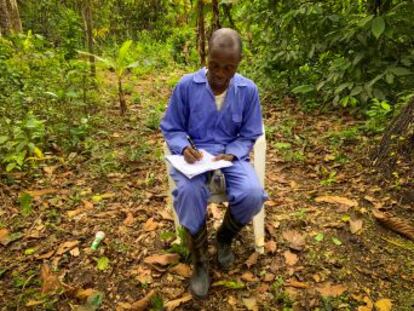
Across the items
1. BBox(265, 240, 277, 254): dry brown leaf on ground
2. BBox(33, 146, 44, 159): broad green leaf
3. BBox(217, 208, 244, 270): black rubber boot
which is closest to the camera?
BBox(217, 208, 244, 270): black rubber boot

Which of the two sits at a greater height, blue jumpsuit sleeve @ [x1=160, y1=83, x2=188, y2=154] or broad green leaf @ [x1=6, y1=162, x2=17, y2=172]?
blue jumpsuit sleeve @ [x1=160, y1=83, x2=188, y2=154]

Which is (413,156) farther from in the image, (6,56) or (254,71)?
(6,56)

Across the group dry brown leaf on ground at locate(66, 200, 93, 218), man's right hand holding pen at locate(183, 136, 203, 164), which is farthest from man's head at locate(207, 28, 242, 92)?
dry brown leaf on ground at locate(66, 200, 93, 218)

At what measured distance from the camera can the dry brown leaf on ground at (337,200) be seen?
3.34 metres

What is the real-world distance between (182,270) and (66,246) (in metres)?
0.94

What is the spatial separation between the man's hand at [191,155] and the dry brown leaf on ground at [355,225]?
1361 millimetres

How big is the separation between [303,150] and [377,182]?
3.55 ft

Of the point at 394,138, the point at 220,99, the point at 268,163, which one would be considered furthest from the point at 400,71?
the point at 220,99

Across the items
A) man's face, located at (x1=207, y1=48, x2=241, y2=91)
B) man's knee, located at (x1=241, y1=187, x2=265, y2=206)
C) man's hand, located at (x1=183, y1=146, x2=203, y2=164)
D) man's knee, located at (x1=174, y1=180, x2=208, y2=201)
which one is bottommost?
man's knee, located at (x1=241, y1=187, x2=265, y2=206)

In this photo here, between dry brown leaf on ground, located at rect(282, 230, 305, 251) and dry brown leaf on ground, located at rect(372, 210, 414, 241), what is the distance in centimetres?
62

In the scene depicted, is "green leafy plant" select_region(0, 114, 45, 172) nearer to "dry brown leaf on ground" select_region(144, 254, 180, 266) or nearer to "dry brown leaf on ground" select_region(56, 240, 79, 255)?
"dry brown leaf on ground" select_region(56, 240, 79, 255)

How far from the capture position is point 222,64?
8.19ft

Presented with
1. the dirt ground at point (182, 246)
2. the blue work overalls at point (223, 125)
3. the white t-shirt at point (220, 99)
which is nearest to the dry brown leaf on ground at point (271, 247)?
the dirt ground at point (182, 246)

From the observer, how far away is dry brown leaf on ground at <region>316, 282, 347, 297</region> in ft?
8.30
